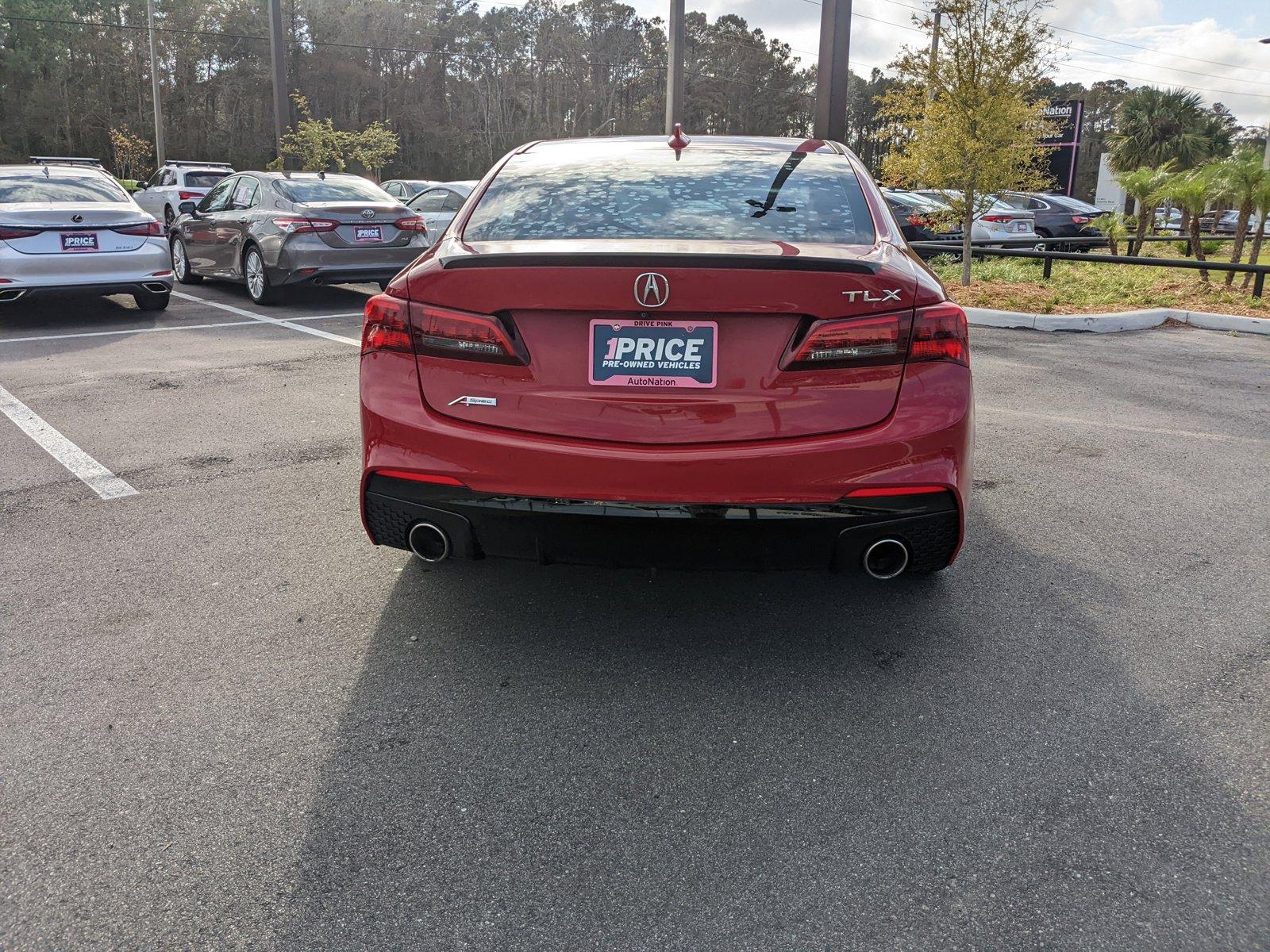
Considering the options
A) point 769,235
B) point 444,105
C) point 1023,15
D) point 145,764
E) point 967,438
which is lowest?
point 145,764

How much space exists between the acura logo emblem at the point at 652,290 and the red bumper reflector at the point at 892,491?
28.3 inches

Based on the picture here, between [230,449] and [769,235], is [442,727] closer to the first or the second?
[769,235]

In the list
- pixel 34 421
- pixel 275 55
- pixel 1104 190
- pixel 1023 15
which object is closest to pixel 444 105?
pixel 1104 190

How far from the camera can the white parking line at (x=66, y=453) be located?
4848mm

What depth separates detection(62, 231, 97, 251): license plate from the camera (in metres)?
9.67

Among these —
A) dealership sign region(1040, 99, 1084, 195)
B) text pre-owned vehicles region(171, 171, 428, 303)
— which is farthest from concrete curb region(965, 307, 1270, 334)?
dealership sign region(1040, 99, 1084, 195)

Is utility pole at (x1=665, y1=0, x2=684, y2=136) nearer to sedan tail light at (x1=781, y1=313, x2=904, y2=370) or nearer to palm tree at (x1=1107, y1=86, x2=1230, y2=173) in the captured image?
sedan tail light at (x1=781, y1=313, x2=904, y2=370)

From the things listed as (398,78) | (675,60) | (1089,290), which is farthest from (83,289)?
(398,78)

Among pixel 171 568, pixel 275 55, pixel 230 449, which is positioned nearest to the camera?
pixel 171 568

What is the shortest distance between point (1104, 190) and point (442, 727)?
213ft

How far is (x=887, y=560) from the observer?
2918 mm

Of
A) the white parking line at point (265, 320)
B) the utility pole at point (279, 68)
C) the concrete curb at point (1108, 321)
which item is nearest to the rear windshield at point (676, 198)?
the white parking line at point (265, 320)

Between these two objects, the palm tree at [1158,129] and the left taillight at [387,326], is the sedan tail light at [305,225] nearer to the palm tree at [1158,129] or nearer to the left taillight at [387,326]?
the left taillight at [387,326]

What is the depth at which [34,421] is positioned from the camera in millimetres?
6133
